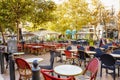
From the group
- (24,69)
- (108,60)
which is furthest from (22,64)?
(108,60)

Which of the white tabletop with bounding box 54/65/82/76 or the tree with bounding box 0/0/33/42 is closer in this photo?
the white tabletop with bounding box 54/65/82/76

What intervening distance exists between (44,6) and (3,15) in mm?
4013

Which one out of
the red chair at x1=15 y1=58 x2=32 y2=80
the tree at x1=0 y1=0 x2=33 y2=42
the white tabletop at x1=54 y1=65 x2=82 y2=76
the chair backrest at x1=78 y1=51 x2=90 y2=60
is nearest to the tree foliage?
the tree at x1=0 y1=0 x2=33 y2=42

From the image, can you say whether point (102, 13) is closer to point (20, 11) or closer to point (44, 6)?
point (44, 6)

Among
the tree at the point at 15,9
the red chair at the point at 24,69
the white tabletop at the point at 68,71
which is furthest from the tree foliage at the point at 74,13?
the white tabletop at the point at 68,71

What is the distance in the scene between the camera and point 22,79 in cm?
630

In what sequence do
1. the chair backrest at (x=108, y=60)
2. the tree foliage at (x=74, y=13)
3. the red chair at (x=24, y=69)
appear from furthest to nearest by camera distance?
1. the tree foliage at (x=74, y=13)
2. the chair backrest at (x=108, y=60)
3. the red chair at (x=24, y=69)

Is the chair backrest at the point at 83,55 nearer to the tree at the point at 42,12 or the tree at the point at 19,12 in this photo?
the tree at the point at 19,12

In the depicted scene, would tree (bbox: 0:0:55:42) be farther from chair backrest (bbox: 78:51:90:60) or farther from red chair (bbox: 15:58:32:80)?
red chair (bbox: 15:58:32:80)

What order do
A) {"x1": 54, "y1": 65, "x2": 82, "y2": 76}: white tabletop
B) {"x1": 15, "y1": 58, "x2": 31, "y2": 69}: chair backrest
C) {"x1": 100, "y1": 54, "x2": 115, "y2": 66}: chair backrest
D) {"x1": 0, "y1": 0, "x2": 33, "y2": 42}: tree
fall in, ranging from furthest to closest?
1. {"x1": 0, "y1": 0, "x2": 33, "y2": 42}: tree
2. {"x1": 100, "y1": 54, "x2": 115, "y2": 66}: chair backrest
3. {"x1": 15, "y1": 58, "x2": 31, "y2": 69}: chair backrest
4. {"x1": 54, "y1": 65, "x2": 82, "y2": 76}: white tabletop

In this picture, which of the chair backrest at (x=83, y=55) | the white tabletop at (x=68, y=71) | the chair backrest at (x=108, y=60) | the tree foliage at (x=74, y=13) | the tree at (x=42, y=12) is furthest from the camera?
the tree foliage at (x=74, y=13)

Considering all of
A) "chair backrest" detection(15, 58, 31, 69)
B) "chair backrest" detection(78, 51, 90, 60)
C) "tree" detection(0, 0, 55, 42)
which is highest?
"tree" detection(0, 0, 55, 42)

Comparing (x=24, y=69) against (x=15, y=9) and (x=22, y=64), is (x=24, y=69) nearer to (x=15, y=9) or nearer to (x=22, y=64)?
(x=22, y=64)

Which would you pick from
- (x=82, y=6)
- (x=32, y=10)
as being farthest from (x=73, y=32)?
(x=32, y=10)
